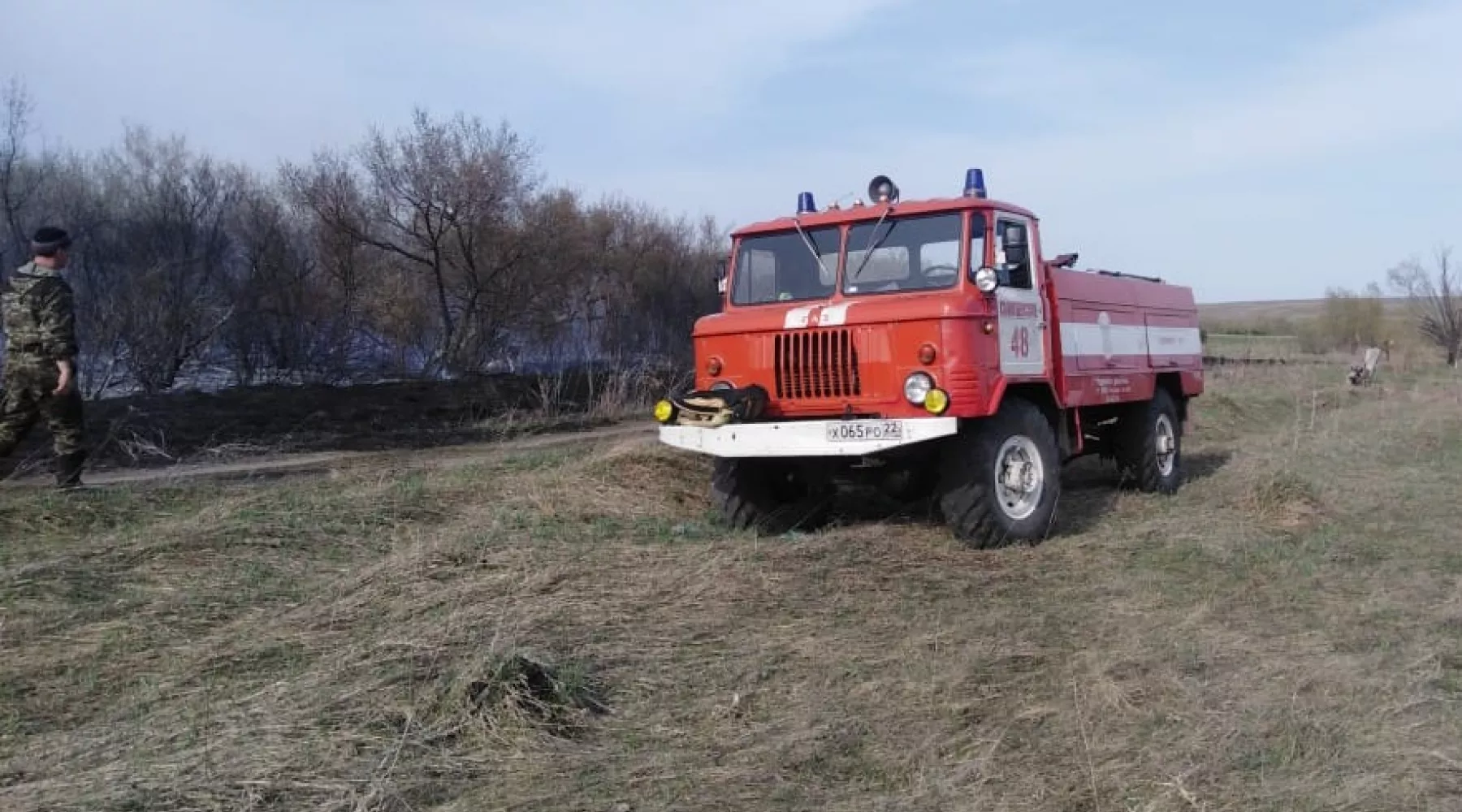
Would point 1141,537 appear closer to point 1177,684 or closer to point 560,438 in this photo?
point 1177,684

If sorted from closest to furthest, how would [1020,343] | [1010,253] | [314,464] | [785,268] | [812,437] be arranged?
[812,437]
[1010,253]
[1020,343]
[785,268]
[314,464]

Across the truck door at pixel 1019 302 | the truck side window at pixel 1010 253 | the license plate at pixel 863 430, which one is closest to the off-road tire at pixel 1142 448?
the truck door at pixel 1019 302

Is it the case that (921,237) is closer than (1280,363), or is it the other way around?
(921,237)

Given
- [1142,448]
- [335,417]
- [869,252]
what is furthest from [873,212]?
[335,417]

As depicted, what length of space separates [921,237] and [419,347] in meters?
16.6

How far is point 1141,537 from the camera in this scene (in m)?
8.38

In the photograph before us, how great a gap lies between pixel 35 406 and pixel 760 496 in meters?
4.82

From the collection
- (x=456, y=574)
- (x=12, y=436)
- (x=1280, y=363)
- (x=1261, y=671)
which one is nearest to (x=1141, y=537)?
(x=1261, y=671)

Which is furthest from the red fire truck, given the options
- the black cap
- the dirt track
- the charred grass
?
the charred grass

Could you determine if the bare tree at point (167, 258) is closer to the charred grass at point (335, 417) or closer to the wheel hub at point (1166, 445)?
the charred grass at point (335, 417)

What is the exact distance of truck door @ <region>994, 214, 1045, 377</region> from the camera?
26.7ft

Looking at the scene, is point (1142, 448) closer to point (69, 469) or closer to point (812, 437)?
point (812, 437)

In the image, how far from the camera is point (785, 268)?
347 inches

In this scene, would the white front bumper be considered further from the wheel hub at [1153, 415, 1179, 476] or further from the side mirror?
the wheel hub at [1153, 415, 1179, 476]
